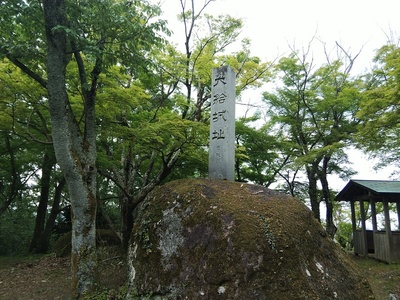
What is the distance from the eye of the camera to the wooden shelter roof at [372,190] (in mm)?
11505

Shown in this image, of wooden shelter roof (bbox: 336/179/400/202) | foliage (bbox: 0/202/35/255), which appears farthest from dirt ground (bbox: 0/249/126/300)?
wooden shelter roof (bbox: 336/179/400/202)

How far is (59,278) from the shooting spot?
8.51 metres

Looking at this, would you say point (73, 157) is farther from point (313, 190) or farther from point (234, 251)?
point (313, 190)

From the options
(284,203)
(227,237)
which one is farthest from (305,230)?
(227,237)

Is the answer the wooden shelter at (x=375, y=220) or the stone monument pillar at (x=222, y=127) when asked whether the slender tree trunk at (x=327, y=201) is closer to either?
the wooden shelter at (x=375, y=220)

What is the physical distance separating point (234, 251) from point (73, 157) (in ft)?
11.0

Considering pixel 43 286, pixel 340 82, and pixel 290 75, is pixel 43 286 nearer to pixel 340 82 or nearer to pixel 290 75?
pixel 290 75

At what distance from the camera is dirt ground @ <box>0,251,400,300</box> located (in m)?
7.21

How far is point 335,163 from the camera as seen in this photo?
614 inches

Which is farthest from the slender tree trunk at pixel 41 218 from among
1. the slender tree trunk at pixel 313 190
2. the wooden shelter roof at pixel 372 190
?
the wooden shelter roof at pixel 372 190

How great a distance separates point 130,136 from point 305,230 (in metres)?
5.03

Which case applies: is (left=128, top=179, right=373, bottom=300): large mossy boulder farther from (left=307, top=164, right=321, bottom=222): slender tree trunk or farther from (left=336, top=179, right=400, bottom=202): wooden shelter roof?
(left=307, top=164, right=321, bottom=222): slender tree trunk

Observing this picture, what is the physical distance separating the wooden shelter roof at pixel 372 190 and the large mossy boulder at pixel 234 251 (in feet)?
28.1

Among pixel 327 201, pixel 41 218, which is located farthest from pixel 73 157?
pixel 327 201
